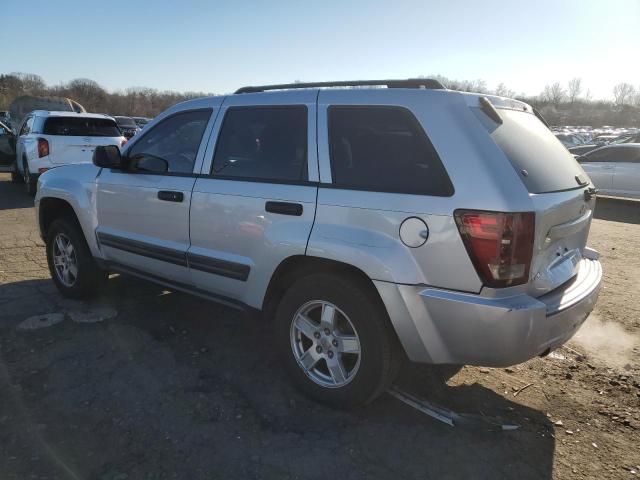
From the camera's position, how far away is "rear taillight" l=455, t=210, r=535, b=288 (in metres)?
2.43

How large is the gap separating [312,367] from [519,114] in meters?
2.06

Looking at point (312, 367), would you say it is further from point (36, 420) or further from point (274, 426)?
point (36, 420)

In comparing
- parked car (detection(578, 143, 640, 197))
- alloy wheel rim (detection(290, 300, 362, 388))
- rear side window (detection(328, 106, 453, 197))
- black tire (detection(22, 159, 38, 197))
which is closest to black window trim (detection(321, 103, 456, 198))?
rear side window (detection(328, 106, 453, 197))

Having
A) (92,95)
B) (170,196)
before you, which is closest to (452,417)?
(170,196)

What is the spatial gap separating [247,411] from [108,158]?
2.36 meters

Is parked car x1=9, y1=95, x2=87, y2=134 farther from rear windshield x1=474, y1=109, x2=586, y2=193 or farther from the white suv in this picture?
rear windshield x1=474, y1=109, x2=586, y2=193

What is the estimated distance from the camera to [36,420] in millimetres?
2904

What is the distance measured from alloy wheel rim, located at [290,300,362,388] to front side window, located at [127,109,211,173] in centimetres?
144

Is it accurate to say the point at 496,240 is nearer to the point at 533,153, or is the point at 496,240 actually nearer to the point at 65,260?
the point at 533,153

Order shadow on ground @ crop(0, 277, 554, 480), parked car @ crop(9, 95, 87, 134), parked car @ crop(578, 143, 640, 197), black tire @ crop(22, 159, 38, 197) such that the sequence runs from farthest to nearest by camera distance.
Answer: parked car @ crop(9, 95, 87, 134) < parked car @ crop(578, 143, 640, 197) < black tire @ crop(22, 159, 38, 197) < shadow on ground @ crop(0, 277, 554, 480)

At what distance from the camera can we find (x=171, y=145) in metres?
4.02

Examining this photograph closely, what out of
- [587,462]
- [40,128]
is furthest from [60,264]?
[40,128]

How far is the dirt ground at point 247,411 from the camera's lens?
2605 mm

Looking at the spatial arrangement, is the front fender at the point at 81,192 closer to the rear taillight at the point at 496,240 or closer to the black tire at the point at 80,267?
the black tire at the point at 80,267
